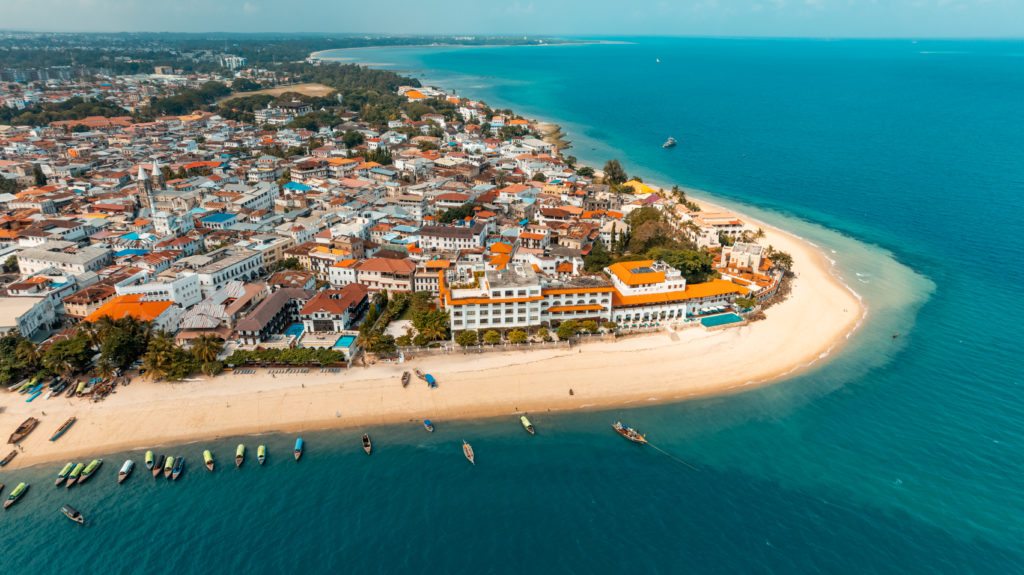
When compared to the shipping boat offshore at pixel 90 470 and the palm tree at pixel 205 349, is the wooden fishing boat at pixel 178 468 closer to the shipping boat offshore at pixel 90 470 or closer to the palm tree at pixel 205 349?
the shipping boat offshore at pixel 90 470

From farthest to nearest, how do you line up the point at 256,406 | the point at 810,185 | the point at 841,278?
the point at 810,185 → the point at 841,278 → the point at 256,406

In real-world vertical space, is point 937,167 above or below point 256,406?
above

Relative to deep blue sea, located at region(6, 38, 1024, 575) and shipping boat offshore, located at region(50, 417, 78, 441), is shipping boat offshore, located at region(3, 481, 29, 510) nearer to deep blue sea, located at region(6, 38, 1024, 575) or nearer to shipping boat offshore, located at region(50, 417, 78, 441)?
deep blue sea, located at region(6, 38, 1024, 575)

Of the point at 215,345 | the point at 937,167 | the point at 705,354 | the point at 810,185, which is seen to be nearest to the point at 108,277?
the point at 215,345

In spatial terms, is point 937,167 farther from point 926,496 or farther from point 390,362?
point 390,362

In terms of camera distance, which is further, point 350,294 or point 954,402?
point 350,294

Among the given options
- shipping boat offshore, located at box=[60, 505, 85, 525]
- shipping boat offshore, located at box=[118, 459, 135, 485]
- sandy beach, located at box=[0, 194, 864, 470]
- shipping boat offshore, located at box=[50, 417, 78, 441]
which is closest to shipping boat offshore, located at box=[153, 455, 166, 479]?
shipping boat offshore, located at box=[118, 459, 135, 485]

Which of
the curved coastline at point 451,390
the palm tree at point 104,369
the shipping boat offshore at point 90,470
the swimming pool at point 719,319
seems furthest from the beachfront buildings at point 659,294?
the palm tree at point 104,369

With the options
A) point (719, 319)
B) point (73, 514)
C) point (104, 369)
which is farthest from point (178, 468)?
point (719, 319)
